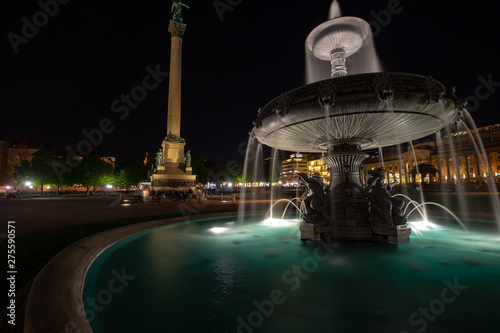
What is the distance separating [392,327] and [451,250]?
4846mm

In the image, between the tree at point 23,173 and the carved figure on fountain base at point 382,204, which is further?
the tree at point 23,173

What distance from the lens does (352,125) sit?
307 inches

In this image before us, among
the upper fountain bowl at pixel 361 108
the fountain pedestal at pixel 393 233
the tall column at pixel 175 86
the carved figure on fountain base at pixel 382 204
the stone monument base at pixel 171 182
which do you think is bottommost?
the fountain pedestal at pixel 393 233

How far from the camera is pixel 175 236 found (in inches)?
336

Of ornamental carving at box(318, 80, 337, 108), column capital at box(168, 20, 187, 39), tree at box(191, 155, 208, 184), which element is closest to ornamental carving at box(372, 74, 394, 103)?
ornamental carving at box(318, 80, 337, 108)

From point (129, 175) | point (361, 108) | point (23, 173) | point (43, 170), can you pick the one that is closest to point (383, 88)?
point (361, 108)

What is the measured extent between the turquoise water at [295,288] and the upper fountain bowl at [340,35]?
828 cm

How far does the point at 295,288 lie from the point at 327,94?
4.80 m

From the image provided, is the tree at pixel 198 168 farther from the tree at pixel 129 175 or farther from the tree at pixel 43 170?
the tree at pixel 43 170

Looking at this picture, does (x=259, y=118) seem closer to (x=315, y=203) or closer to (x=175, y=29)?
(x=315, y=203)

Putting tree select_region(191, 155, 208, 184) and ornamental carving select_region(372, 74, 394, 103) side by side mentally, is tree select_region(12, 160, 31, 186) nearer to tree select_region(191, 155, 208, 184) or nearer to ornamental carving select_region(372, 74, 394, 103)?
tree select_region(191, 155, 208, 184)

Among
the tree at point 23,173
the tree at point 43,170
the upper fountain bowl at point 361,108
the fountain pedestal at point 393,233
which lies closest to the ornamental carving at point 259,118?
the upper fountain bowl at point 361,108

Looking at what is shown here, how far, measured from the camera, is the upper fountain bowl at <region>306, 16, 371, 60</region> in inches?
385

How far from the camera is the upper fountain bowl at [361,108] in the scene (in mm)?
6387
